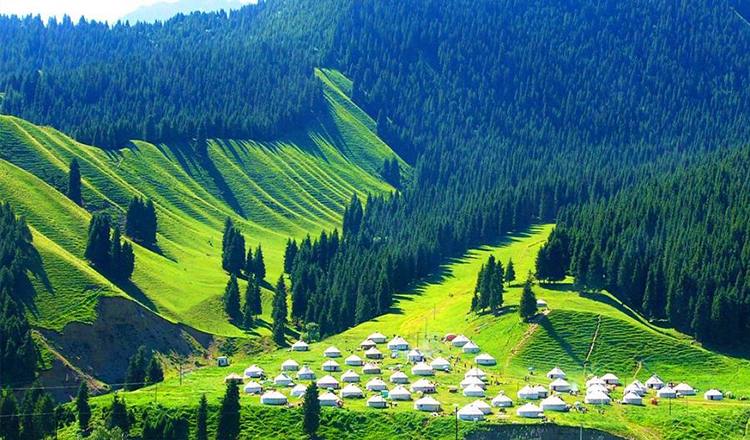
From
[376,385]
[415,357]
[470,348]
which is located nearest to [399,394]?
[376,385]

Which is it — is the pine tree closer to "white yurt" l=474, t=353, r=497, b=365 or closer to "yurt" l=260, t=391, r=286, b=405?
"yurt" l=260, t=391, r=286, b=405

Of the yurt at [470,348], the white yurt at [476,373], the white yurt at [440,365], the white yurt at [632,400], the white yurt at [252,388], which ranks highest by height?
the white yurt at [632,400]

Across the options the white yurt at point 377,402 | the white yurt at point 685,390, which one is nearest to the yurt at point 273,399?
the white yurt at point 377,402

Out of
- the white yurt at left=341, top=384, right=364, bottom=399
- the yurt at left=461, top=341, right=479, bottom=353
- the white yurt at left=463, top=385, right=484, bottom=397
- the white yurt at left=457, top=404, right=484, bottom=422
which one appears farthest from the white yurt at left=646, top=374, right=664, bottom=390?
Answer: the white yurt at left=341, top=384, right=364, bottom=399

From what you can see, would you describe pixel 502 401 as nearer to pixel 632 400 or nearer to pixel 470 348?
pixel 632 400

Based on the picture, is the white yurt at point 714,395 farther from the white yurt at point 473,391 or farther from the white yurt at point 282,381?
the white yurt at point 282,381

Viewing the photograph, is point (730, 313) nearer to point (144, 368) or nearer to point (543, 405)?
point (543, 405)

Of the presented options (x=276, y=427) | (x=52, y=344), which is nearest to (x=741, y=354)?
(x=276, y=427)
